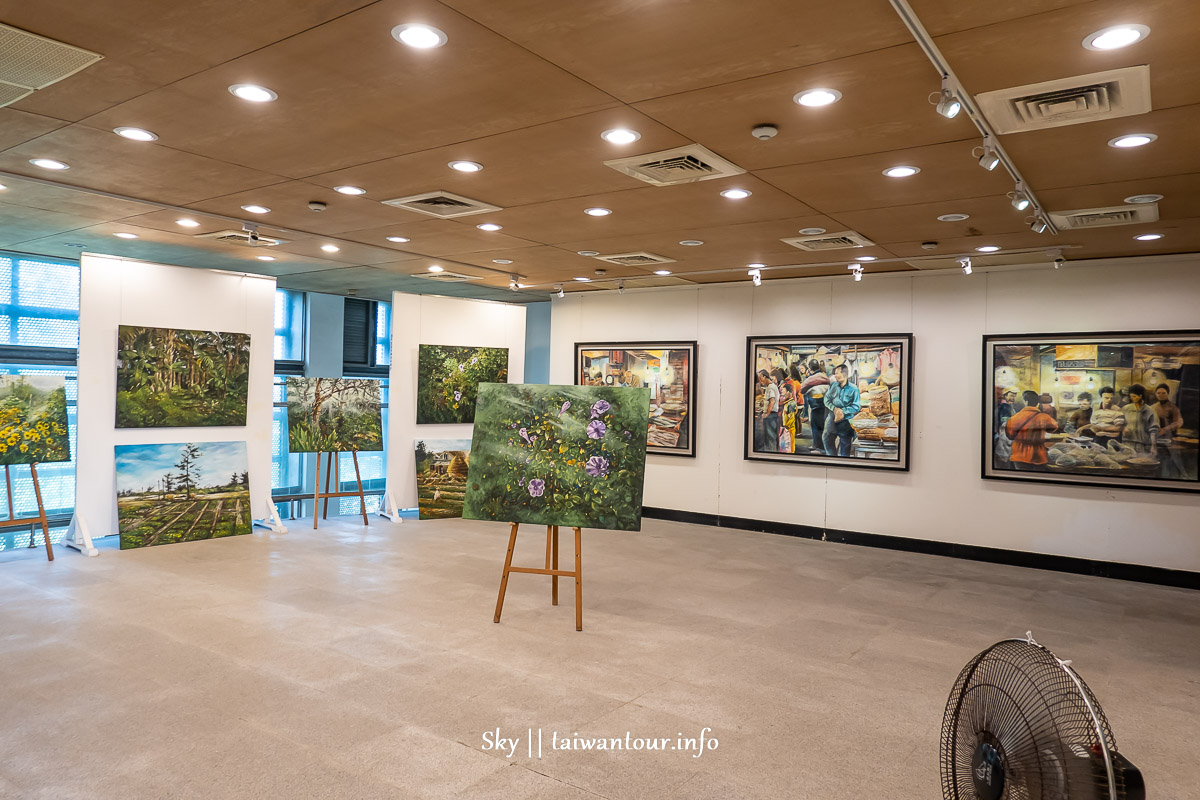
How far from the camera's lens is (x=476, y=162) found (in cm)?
519

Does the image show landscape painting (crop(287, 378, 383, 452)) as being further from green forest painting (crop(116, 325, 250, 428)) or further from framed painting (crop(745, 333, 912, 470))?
framed painting (crop(745, 333, 912, 470))

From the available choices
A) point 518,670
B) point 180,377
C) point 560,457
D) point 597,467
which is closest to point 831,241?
point 597,467

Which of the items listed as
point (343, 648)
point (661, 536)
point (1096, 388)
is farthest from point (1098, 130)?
point (661, 536)

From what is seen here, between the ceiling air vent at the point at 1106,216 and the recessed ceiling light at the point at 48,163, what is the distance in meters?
7.28

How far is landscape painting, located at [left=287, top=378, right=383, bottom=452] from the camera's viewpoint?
9.96 m

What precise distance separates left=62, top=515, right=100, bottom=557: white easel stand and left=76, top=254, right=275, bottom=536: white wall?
0.09 m

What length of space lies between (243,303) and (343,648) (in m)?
5.74

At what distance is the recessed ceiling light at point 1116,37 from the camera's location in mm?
3109

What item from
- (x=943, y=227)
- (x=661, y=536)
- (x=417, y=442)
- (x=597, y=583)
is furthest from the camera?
(x=417, y=442)

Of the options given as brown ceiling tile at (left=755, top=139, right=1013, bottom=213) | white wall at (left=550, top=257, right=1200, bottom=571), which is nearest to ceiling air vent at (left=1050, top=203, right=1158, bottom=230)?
brown ceiling tile at (left=755, top=139, right=1013, bottom=213)

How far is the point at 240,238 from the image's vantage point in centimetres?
817

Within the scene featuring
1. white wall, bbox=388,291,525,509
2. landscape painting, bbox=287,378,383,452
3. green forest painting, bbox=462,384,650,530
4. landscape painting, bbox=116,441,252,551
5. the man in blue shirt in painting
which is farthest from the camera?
white wall, bbox=388,291,525,509

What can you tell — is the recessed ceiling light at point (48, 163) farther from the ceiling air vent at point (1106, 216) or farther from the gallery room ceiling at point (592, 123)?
the ceiling air vent at point (1106, 216)

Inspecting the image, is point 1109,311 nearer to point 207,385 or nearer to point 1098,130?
point 1098,130
